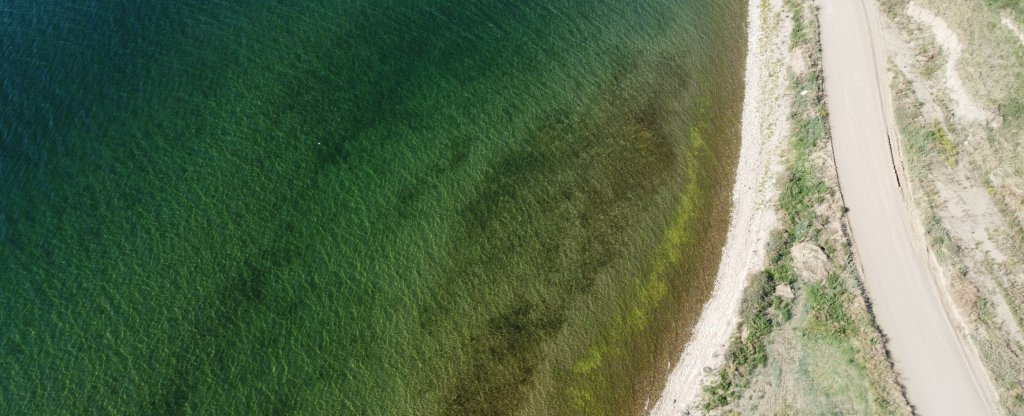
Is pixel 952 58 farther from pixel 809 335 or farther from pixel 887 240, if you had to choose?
pixel 809 335

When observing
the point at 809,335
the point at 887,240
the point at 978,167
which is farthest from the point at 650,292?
the point at 978,167

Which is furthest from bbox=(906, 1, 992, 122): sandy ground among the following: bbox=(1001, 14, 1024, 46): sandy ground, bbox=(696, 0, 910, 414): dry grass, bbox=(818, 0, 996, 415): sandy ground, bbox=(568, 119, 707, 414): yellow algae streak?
bbox=(568, 119, 707, 414): yellow algae streak

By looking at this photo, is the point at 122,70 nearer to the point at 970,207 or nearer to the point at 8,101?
the point at 8,101

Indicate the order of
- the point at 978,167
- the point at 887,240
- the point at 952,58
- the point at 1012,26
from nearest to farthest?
the point at 887,240, the point at 978,167, the point at 1012,26, the point at 952,58

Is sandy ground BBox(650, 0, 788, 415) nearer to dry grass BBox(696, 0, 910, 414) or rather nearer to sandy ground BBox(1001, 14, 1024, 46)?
dry grass BBox(696, 0, 910, 414)

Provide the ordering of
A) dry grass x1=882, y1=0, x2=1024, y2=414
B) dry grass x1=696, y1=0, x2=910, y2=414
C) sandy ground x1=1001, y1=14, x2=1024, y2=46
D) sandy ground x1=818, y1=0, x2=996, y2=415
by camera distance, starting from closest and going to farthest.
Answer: sandy ground x1=818, y1=0, x2=996, y2=415
dry grass x1=696, y1=0, x2=910, y2=414
dry grass x1=882, y1=0, x2=1024, y2=414
sandy ground x1=1001, y1=14, x2=1024, y2=46

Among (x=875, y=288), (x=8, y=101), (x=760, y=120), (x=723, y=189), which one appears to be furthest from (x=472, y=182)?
(x=8, y=101)
